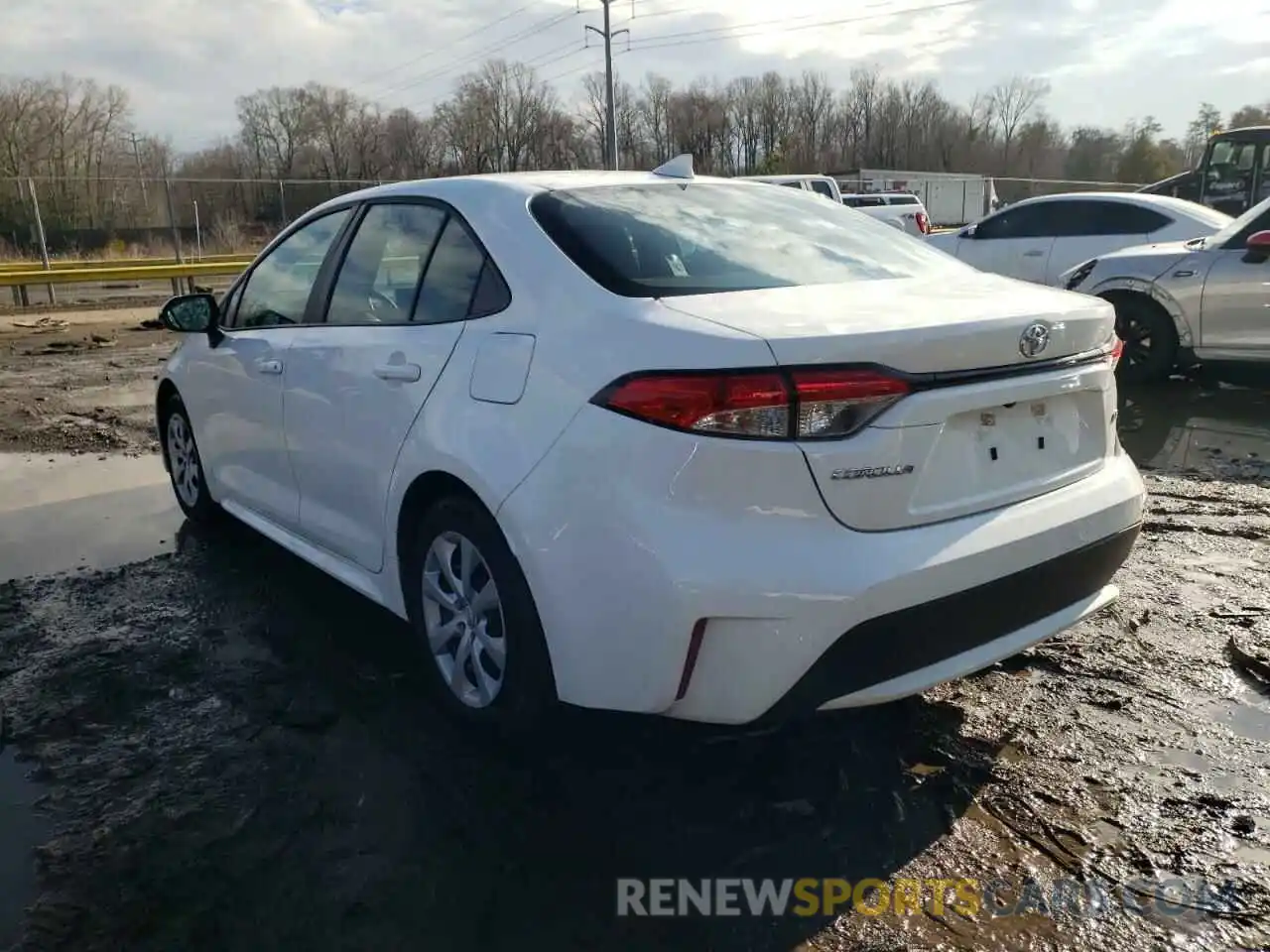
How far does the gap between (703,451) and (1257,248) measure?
270 inches

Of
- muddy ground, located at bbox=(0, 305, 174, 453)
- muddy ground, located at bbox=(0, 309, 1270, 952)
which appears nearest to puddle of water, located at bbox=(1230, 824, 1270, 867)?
muddy ground, located at bbox=(0, 309, 1270, 952)

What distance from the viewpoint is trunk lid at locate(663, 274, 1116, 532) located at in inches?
91.4

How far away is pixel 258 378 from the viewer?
162 inches

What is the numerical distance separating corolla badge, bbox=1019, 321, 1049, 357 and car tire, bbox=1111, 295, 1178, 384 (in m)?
6.26

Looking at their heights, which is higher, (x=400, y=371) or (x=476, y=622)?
(x=400, y=371)

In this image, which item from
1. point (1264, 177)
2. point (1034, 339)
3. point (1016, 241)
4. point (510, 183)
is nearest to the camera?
point (1034, 339)

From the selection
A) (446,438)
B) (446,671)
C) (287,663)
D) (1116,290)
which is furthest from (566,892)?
(1116,290)

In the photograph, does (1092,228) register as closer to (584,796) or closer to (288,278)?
(288,278)

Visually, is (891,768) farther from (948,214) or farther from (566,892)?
(948,214)

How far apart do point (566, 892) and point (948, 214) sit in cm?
5459

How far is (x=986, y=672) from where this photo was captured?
136 inches

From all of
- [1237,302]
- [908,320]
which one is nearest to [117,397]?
[908,320]

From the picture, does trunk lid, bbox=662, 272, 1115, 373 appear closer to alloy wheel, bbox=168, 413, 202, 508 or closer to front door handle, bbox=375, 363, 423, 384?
front door handle, bbox=375, 363, 423, 384

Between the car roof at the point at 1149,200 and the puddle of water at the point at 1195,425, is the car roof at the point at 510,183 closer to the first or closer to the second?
the puddle of water at the point at 1195,425
